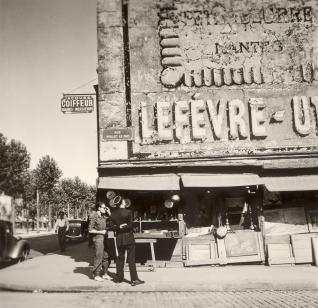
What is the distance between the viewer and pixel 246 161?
12.8 metres

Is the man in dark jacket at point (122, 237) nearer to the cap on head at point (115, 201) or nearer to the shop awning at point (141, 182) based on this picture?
the shop awning at point (141, 182)

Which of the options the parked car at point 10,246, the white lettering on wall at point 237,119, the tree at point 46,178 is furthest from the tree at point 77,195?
the white lettering on wall at point 237,119

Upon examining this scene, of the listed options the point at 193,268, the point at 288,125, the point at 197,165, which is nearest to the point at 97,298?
the point at 193,268

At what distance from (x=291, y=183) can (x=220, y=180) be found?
2.06 metres

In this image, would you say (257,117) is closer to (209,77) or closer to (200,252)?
(209,77)

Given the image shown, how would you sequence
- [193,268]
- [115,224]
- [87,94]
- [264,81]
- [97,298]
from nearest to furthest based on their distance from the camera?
[97,298], [115,224], [193,268], [264,81], [87,94]

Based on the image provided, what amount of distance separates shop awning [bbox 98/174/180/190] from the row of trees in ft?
82.4

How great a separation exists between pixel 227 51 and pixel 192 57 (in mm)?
1219

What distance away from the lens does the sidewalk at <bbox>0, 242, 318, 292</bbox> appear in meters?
8.58

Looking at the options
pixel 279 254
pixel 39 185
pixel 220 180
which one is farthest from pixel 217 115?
pixel 39 185

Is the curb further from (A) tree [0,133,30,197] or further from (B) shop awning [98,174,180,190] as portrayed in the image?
(A) tree [0,133,30,197]

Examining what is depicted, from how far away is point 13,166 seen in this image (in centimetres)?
4375

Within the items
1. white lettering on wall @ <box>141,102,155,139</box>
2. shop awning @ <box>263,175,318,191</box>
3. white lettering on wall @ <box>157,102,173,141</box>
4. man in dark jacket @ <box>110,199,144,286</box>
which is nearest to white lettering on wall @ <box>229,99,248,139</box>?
shop awning @ <box>263,175,318,191</box>

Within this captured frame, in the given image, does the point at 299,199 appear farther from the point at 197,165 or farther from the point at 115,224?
the point at 115,224
